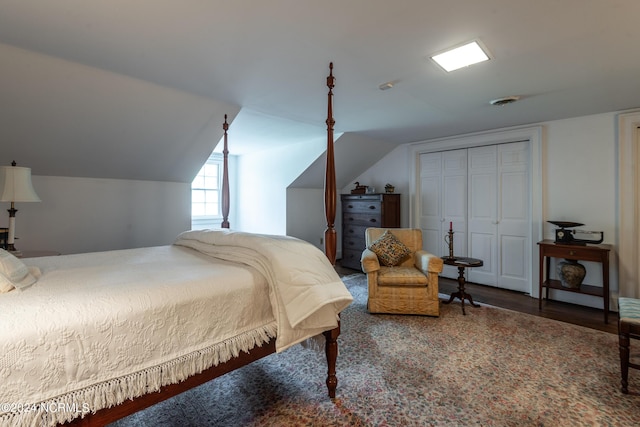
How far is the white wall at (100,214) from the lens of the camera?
3.20 meters

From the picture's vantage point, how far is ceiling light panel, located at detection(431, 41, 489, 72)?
1.96 metres

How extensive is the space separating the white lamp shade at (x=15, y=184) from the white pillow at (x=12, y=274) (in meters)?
1.62

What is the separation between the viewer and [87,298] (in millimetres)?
1119

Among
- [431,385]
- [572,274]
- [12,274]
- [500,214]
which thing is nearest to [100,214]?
[12,274]

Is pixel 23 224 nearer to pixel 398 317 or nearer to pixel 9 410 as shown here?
pixel 9 410

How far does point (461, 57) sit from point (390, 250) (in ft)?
6.52

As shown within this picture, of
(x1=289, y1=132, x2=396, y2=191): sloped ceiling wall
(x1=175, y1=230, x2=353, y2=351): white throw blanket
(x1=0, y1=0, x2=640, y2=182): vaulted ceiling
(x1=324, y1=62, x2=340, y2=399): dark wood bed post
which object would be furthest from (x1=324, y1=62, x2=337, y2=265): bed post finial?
(x1=289, y1=132, x2=396, y2=191): sloped ceiling wall

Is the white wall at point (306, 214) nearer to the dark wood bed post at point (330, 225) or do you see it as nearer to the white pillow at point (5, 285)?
the dark wood bed post at point (330, 225)

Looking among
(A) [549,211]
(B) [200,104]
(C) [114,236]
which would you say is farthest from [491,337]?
(C) [114,236]

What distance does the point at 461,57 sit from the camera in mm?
2092

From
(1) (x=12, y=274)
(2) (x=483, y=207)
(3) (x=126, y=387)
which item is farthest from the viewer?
(2) (x=483, y=207)

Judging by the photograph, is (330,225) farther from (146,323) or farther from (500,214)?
(500,214)

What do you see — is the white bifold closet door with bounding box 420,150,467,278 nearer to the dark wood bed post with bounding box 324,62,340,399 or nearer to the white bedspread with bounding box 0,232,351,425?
the dark wood bed post with bounding box 324,62,340,399

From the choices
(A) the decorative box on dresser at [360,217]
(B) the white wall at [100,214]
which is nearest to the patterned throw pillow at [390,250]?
(A) the decorative box on dresser at [360,217]
